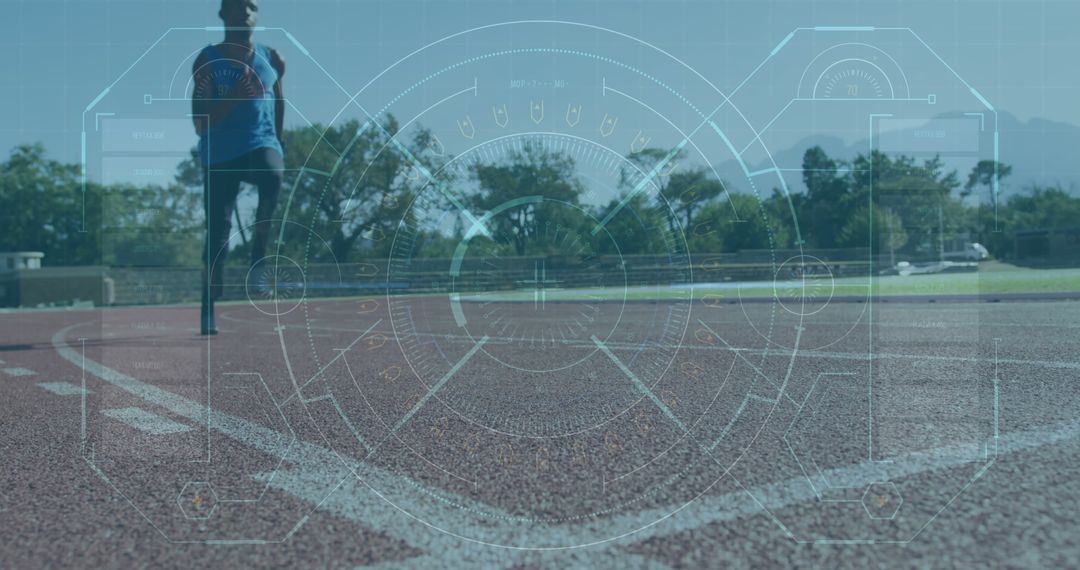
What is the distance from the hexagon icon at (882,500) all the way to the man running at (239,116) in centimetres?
466

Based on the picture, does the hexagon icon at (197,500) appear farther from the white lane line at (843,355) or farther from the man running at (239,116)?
the white lane line at (843,355)

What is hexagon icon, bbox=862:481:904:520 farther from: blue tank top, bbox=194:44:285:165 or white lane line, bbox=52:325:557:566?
blue tank top, bbox=194:44:285:165

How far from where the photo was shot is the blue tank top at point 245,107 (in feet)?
21.5

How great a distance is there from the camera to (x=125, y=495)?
9.41 feet

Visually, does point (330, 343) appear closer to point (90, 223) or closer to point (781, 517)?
point (781, 517)

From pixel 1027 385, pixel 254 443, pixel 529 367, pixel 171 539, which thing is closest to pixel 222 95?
pixel 529 367

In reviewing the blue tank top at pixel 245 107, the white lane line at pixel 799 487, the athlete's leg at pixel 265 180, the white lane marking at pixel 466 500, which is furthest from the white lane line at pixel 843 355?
the blue tank top at pixel 245 107

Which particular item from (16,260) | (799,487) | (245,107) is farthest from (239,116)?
(16,260)

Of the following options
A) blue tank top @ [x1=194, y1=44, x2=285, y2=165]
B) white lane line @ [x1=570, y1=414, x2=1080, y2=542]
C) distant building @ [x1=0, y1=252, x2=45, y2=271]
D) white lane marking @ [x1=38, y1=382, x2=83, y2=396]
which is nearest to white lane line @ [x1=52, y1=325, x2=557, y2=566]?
white lane line @ [x1=570, y1=414, x2=1080, y2=542]

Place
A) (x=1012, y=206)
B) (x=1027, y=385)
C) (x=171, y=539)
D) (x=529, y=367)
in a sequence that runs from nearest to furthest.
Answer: (x=171, y=539)
(x=1027, y=385)
(x=529, y=367)
(x=1012, y=206)

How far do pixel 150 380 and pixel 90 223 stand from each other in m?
44.7

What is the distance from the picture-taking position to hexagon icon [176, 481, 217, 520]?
103 inches

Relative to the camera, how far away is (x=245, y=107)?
727 centimetres

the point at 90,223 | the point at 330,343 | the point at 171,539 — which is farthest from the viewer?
the point at 90,223
